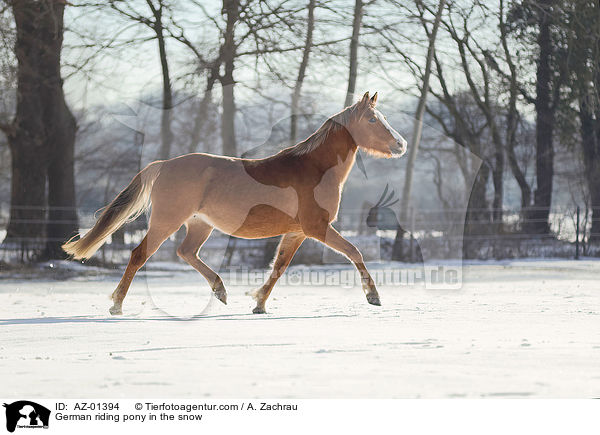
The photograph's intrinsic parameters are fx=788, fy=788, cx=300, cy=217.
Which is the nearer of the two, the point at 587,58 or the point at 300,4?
the point at 300,4

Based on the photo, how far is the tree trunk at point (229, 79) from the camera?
1182 cm

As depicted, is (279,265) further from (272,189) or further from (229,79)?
(229,79)

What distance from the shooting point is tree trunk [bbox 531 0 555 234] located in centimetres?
1861

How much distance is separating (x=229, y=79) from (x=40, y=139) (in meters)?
3.73

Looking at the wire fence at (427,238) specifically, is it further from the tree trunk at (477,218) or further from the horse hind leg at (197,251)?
the horse hind leg at (197,251)

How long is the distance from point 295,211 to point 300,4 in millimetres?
8042

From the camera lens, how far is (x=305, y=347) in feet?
16.0

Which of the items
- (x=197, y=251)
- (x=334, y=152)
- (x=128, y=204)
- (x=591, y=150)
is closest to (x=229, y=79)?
(x=128, y=204)

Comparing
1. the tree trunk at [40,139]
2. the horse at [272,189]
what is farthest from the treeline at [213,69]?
the horse at [272,189]

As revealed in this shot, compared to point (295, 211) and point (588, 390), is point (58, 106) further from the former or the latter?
point (588, 390)

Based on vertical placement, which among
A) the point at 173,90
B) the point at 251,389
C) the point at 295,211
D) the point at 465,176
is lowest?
the point at 251,389

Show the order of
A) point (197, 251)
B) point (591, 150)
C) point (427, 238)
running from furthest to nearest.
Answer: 1. point (591, 150)
2. point (427, 238)
3. point (197, 251)

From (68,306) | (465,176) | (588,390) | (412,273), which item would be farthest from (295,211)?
(465,176)

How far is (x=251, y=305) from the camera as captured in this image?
7777mm
